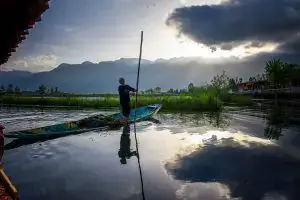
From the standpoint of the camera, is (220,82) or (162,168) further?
(220,82)

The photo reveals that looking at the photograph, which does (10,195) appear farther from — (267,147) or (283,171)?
(267,147)

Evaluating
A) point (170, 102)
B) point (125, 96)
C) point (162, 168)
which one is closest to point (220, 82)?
Answer: point (170, 102)

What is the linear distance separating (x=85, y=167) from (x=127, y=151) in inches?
93.7

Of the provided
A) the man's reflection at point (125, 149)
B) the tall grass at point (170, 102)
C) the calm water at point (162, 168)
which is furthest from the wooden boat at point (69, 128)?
the tall grass at point (170, 102)

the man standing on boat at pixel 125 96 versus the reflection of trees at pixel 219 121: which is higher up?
the man standing on boat at pixel 125 96

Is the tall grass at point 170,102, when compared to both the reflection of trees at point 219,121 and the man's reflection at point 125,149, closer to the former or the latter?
the reflection of trees at point 219,121

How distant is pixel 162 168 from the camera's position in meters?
8.57

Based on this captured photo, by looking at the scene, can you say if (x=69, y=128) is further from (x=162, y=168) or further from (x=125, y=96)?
(x=162, y=168)

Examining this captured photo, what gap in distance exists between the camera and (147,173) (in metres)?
8.04

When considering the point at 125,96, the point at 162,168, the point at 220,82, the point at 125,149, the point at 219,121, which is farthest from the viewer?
the point at 220,82

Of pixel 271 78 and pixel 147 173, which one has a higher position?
pixel 271 78

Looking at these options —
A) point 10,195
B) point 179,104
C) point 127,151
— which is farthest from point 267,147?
point 179,104

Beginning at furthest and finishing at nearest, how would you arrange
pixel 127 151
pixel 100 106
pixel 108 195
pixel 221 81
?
pixel 221 81
pixel 100 106
pixel 127 151
pixel 108 195

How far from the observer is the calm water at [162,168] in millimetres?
6523
